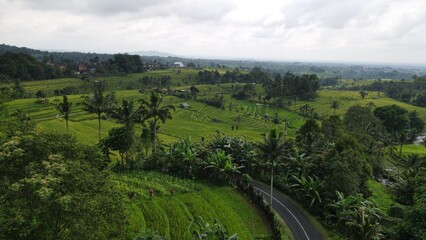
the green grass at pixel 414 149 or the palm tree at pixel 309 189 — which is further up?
the palm tree at pixel 309 189

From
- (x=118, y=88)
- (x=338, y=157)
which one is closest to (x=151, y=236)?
(x=338, y=157)

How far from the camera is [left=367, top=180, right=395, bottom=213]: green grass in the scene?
151ft

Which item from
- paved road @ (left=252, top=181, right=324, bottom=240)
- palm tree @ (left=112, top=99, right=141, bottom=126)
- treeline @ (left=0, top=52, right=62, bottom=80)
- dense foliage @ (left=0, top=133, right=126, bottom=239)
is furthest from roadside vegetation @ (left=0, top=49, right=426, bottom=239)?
treeline @ (left=0, top=52, right=62, bottom=80)

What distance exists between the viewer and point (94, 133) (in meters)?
71.4

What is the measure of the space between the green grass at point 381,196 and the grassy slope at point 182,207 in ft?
62.3

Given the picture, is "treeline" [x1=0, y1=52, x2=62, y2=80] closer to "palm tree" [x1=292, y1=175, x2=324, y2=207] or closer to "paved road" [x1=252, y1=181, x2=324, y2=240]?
"paved road" [x1=252, y1=181, x2=324, y2=240]

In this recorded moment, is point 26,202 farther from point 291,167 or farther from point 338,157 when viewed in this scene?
point 291,167

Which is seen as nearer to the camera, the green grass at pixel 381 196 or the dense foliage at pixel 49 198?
the dense foliage at pixel 49 198

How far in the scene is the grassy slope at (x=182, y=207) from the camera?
109ft

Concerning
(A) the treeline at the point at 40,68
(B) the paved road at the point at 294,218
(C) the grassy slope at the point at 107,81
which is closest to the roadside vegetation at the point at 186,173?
(B) the paved road at the point at 294,218

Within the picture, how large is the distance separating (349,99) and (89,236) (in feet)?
476

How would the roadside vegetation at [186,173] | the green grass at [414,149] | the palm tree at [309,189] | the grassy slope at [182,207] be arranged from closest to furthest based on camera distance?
1. the roadside vegetation at [186,173]
2. the grassy slope at [182,207]
3. the palm tree at [309,189]
4. the green grass at [414,149]

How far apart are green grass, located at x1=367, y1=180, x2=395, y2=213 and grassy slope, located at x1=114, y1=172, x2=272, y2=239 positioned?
18978mm

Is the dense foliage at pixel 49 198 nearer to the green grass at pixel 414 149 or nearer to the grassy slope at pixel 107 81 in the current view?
the green grass at pixel 414 149
